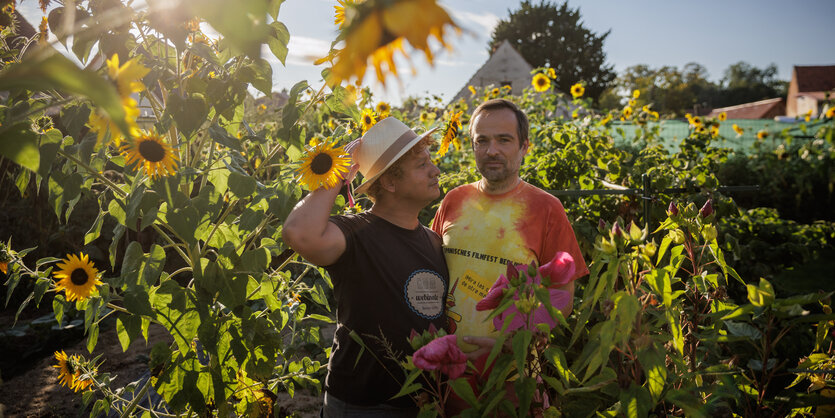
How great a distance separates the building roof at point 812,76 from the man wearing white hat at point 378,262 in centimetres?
4705

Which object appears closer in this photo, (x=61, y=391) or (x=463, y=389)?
(x=463, y=389)

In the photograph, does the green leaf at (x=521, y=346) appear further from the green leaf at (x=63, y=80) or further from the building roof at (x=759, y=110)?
the building roof at (x=759, y=110)

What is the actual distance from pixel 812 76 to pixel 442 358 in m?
51.0

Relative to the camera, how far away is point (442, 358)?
3.07 ft

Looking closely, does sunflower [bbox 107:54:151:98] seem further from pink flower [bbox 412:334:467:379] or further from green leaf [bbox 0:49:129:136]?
pink flower [bbox 412:334:467:379]

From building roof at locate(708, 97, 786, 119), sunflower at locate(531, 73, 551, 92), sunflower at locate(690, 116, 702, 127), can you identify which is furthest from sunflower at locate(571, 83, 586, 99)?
building roof at locate(708, 97, 786, 119)

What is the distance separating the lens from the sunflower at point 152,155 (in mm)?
1393

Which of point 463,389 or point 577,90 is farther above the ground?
point 577,90

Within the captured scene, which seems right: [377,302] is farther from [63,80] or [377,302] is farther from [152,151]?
[63,80]

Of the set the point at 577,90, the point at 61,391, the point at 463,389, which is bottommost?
the point at 61,391

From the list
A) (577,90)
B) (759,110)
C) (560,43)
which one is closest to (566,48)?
(560,43)

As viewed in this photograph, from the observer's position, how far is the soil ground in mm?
2943

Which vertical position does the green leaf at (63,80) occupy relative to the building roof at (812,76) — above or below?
below

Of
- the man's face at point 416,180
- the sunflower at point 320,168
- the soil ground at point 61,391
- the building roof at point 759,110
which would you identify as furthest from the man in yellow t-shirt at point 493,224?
the building roof at point 759,110
